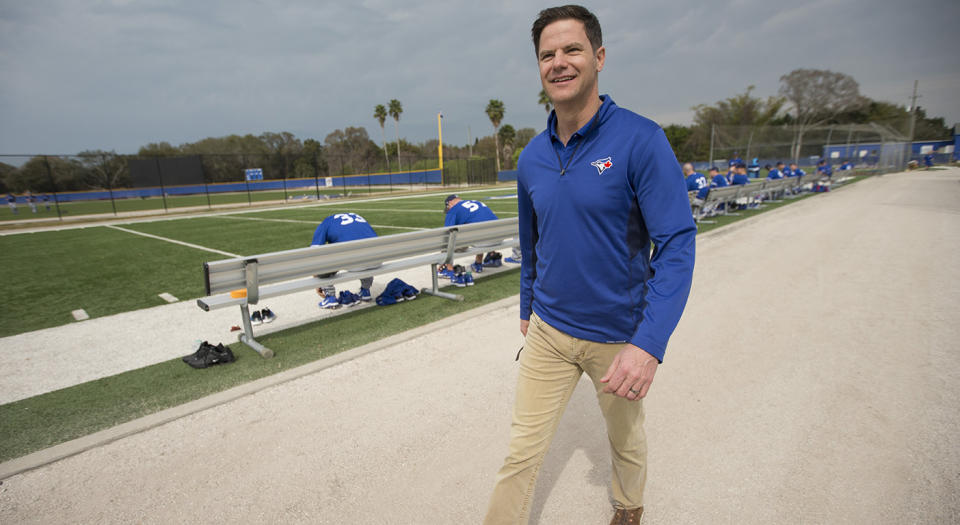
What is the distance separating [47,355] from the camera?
456 centimetres

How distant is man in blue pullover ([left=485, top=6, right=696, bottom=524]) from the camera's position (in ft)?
4.89

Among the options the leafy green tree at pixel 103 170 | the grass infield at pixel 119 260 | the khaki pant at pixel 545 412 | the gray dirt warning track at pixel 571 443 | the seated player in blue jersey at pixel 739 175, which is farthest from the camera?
the leafy green tree at pixel 103 170

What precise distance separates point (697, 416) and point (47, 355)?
20.3ft

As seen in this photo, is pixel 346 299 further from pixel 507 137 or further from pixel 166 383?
pixel 507 137

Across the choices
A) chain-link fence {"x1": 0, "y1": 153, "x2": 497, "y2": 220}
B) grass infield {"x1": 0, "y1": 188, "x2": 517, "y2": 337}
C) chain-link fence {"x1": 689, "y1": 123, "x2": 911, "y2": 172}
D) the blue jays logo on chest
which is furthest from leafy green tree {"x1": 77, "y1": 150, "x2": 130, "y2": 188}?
chain-link fence {"x1": 689, "y1": 123, "x2": 911, "y2": 172}

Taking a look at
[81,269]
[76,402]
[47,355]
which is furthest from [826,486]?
[81,269]

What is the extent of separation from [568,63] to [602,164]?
1.25ft

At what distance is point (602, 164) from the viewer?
1.59 metres

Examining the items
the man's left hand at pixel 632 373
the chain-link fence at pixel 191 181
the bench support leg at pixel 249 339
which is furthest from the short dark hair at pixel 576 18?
the chain-link fence at pixel 191 181

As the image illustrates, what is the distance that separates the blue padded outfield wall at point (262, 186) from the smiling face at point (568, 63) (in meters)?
38.0

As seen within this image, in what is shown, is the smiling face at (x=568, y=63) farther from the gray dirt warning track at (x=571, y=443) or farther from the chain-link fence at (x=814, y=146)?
the chain-link fence at (x=814, y=146)

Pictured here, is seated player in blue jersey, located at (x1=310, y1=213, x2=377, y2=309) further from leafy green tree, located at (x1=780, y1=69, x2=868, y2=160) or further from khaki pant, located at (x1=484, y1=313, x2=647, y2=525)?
leafy green tree, located at (x1=780, y1=69, x2=868, y2=160)

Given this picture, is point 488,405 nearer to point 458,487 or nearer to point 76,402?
point 458,487

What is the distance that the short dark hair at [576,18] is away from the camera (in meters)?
1.61
